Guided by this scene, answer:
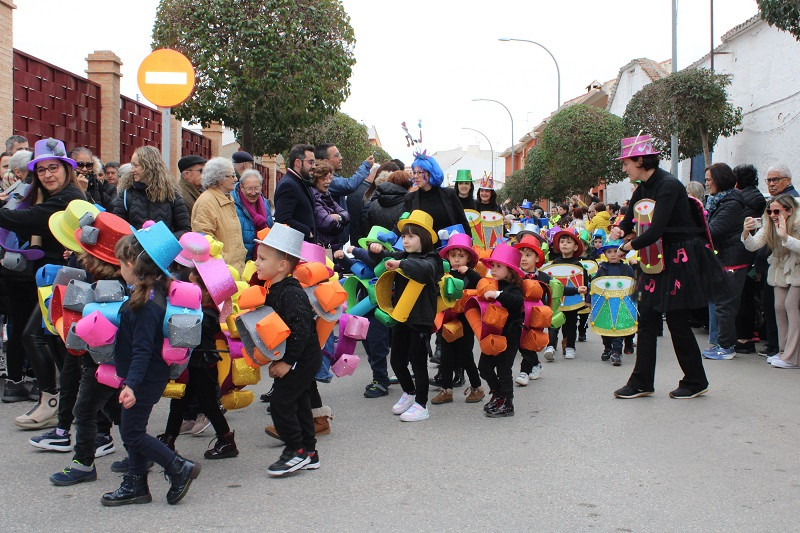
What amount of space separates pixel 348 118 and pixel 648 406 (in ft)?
109

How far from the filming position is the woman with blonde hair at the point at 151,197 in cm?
666

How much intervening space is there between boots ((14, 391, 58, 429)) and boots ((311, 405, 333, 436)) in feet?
6.00

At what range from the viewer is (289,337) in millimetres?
4984

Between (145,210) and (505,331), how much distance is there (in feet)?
9.56

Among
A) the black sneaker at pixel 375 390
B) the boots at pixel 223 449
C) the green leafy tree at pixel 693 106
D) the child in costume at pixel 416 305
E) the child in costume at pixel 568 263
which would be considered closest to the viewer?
the boots at pixel 223 449

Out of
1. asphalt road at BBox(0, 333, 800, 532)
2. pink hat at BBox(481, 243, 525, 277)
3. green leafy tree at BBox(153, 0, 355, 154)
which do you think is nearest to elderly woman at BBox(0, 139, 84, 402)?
asphalt road at BBox(0, 333, 800, 532)

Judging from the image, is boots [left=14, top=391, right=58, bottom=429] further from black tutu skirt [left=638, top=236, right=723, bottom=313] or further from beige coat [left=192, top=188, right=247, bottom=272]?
black tutu skirt [left=638, top=236, right=723, bottom=313]

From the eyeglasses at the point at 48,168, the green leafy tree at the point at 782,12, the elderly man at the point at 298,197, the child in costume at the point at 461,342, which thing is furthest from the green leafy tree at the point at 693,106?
the eyeglasses at the point at 48,168

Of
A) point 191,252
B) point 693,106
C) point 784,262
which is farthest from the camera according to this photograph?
A: point 693,106

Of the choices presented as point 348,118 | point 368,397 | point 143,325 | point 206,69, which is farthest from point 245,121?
point 348,118

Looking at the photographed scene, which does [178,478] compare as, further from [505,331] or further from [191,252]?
[505,331]

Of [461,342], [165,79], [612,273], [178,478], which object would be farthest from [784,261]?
[178,478]

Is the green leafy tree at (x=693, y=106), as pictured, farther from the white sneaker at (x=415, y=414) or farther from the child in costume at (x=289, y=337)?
the child in costume at (x=289, y=337)

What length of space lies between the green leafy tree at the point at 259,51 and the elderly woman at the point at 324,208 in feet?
31.8
